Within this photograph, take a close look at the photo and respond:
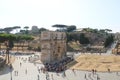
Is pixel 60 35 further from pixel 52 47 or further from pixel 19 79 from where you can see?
pixel 19 79

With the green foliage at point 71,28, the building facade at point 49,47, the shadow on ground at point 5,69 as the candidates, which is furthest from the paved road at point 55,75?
the green foliage at point 71,28

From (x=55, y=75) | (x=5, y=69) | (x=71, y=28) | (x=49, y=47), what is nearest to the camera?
(x=55, y=75)

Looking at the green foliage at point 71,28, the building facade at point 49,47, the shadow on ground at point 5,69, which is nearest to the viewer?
the shadow on ground at point 5,69

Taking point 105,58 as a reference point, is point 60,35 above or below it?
above

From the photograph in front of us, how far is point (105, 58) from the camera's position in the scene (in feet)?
222

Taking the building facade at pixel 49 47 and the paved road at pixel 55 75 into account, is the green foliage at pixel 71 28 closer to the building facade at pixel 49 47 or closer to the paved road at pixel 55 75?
the building facade at pixel 49 47

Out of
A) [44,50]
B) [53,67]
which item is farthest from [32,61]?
[53,67]

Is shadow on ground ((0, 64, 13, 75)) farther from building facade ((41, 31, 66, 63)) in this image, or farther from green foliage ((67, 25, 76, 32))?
green foliage ((67, 25, 76, 32))

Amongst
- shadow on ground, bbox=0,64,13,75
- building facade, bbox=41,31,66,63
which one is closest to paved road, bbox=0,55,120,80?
shadow on ground, bbox=0,64,13,75

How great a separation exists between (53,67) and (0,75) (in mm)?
10612

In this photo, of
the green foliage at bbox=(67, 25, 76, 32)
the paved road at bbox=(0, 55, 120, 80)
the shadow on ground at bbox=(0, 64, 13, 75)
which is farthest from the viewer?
the green foliage at bbox=(67, 25, 76, 32)

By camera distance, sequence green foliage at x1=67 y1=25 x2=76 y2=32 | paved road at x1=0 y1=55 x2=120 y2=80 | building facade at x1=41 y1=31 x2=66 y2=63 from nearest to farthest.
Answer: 1. paved road at x1=0 y1=55 x2=120 y2=80
2. building facade at x1=41 y1=31 x2=66 y2=63
3. green foliage at x1=67 y1=25 x2=76 y2=32

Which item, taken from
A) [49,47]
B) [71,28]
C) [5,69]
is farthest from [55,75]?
[71,28]

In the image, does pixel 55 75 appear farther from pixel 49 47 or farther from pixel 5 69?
pixel 49 47
